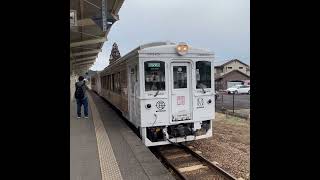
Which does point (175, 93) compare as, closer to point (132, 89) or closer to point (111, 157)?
point (132, 89)

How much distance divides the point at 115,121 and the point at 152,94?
440 centimetres

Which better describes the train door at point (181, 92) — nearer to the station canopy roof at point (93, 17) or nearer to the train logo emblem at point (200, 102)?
the train logo emblem at point (200, 102)

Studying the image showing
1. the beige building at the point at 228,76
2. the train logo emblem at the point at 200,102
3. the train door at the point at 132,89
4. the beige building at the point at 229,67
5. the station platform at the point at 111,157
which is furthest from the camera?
the beige building at the point at 229,67

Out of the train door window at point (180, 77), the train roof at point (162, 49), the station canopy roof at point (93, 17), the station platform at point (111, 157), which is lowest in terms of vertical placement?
the station platform at point (111, 157)

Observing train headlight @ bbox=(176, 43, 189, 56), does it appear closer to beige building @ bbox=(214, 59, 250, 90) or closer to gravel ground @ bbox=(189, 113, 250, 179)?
gravel ground @ bbox=(189, 113, 250, 179)

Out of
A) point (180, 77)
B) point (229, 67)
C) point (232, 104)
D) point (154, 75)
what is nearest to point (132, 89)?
point (154, 75)

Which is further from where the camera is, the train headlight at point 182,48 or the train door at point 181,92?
the train door at point 181,92

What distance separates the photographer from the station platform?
5.39 meters

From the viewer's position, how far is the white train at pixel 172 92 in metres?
7.82

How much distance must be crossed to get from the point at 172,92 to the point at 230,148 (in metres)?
2.31

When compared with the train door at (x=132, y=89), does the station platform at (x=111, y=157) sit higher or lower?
lower

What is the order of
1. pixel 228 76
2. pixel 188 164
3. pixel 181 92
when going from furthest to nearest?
pixel 228 76 < pixel 181 92 < pixel 188 164

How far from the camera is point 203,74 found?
8.37m

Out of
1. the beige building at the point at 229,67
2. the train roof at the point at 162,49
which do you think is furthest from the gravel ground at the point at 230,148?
the beige building at the point at 229,67
